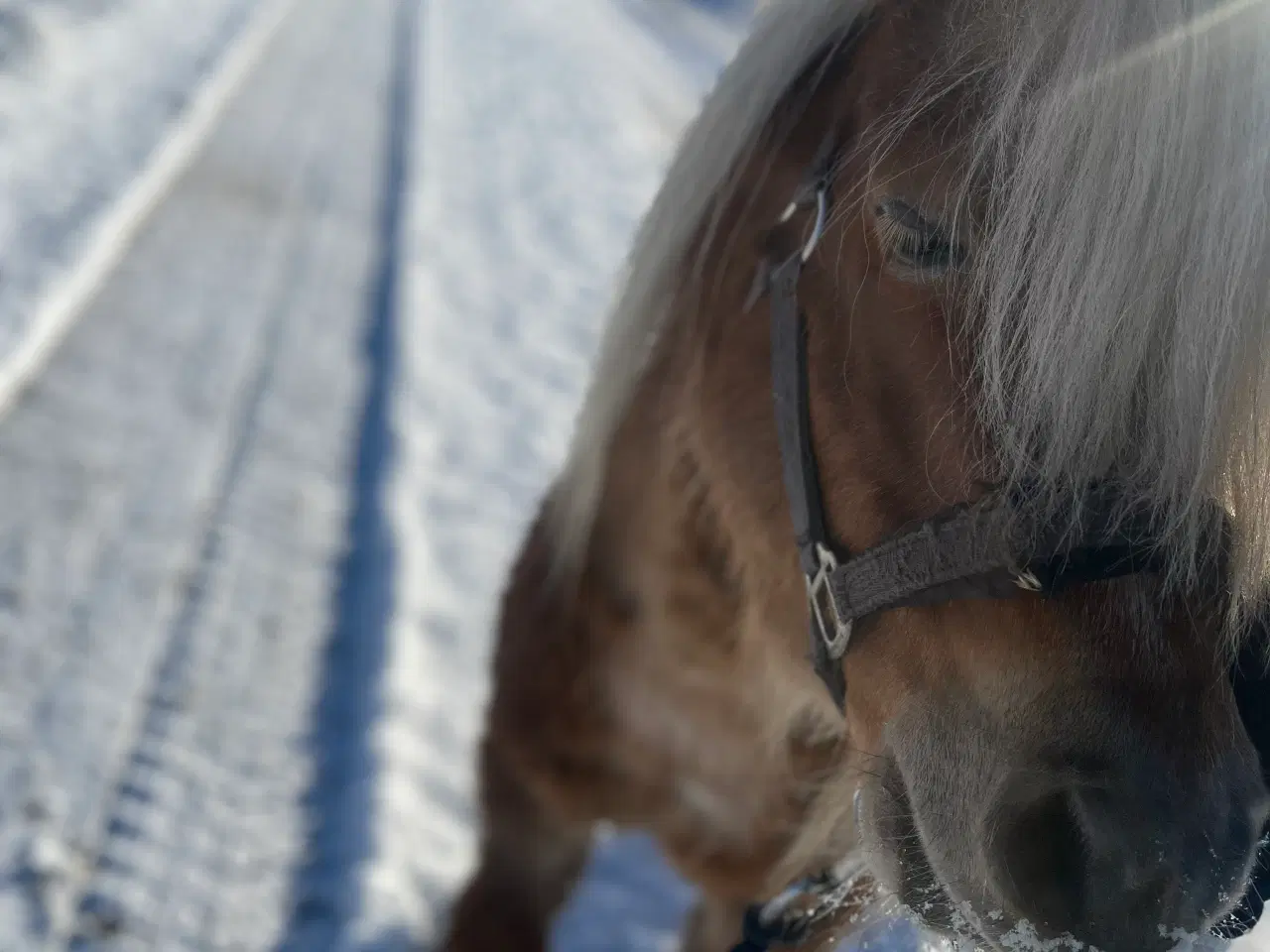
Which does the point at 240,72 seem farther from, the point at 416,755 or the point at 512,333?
the point at 416,755

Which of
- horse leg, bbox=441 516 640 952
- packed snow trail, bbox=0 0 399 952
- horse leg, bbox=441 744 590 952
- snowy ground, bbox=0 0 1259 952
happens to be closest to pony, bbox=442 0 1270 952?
horse leg, bbox=441 516 640 952

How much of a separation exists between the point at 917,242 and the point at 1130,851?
58cm

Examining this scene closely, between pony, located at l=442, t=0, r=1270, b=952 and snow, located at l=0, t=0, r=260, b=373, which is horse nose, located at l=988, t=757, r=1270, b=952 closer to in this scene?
pony, located at l=442, t=0, r=1270, b=952

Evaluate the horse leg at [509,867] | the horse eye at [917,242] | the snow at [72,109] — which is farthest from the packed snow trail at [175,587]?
the horse eye at [917,242]

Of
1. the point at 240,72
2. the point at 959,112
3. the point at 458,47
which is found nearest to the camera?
the point at 959,112

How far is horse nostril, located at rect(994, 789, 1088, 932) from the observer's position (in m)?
0.81

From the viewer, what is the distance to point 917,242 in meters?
0.96

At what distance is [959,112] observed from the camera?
0.94 metres

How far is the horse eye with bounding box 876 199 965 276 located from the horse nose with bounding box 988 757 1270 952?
0.49 m

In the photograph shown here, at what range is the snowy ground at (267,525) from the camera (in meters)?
1.77

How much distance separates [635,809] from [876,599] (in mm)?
909

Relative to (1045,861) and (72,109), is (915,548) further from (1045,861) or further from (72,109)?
(72,109)

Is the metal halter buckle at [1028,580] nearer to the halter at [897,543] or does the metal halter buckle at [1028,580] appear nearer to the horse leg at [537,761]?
the halter at [897,543]

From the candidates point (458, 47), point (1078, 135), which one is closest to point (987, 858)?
point (1078, 135)
